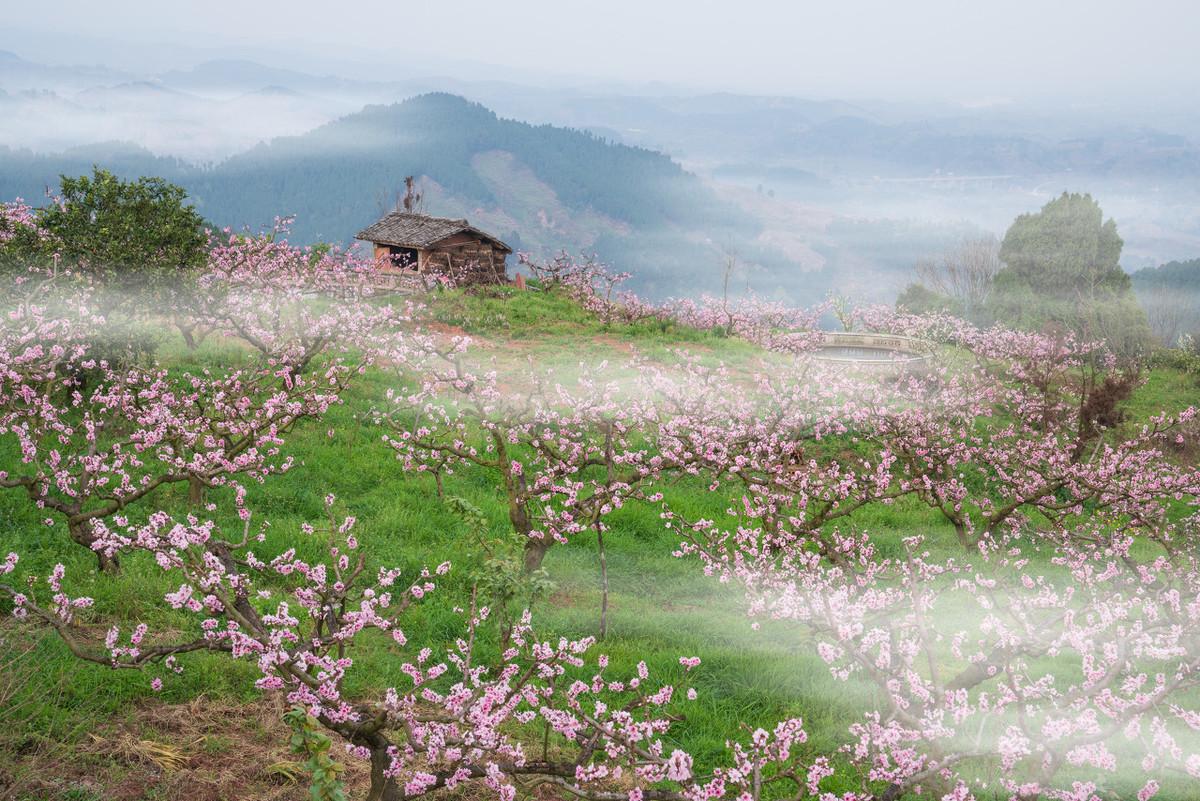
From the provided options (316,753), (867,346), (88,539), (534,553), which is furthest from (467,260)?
(316,753)

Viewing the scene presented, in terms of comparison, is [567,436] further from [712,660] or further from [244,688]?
[244,688]

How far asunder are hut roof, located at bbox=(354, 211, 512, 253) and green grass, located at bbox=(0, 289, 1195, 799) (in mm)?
31945

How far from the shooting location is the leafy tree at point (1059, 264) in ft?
171

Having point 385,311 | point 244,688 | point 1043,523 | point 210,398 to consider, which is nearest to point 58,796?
point 244,688

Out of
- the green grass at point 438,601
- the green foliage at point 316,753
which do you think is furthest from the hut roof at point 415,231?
the green foliage at point 316,753

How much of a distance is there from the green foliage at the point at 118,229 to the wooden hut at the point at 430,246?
31038 millimetres

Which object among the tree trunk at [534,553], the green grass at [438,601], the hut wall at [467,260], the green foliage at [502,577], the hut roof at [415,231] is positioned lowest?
the green grass at [438,601]

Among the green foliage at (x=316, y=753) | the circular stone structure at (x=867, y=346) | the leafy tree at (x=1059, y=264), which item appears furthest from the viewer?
the leafy tree at (x=1059, y=264)

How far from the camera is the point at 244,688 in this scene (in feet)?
26.0

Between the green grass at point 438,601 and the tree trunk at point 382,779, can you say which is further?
the green grass at point 438,601

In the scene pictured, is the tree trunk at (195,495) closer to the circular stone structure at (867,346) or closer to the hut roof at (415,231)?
the circular stone structure at (867,346)

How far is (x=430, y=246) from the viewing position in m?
49.8

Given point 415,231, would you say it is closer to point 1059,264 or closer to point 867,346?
point 867,346

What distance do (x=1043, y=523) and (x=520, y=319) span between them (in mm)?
22670
